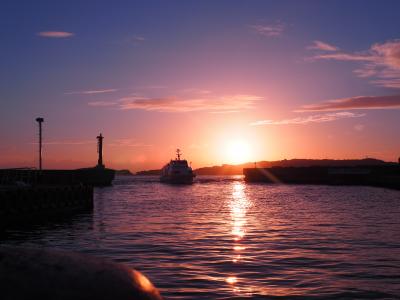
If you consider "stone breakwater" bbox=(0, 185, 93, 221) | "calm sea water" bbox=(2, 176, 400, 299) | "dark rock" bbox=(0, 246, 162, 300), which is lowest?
"calm sea water" bbox=(2, 176, 400, 299)

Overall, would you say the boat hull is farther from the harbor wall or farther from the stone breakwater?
the stone breakwater

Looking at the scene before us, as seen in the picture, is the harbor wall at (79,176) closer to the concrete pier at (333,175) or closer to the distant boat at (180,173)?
the distant boat at (180,173)

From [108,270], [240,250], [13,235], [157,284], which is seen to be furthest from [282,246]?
[108,270]

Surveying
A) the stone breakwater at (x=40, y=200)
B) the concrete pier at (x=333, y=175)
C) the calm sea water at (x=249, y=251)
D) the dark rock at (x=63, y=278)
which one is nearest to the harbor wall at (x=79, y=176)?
the stone breakwater at (x=40, y=200)

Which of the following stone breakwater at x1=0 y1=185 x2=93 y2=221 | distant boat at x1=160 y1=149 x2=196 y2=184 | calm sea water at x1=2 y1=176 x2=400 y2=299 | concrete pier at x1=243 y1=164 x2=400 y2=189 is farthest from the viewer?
distant boat at x1=160 y1=149 x2=196 y2=184

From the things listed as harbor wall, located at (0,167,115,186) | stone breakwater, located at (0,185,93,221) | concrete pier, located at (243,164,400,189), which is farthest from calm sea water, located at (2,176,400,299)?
harbor wall, located at (0,167,115,186)

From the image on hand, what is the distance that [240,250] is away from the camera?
19.5 meters

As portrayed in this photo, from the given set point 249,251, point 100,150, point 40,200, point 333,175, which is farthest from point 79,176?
point 249,251

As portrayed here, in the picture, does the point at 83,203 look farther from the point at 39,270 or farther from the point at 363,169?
the point at 363,169

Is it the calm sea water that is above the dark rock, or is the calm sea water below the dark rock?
below

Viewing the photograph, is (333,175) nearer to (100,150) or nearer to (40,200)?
(100,150)

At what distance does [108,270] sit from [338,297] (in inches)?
364

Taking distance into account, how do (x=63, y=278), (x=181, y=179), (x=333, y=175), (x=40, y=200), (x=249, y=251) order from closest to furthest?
(x=63, y=278) → (x=249, y=251) → (x=40, y=200) → (x=333, y=175) → (x=181, y=179)

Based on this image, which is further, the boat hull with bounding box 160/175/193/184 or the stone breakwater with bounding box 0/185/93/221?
the boat hull with bounding box 160/175/193/184
